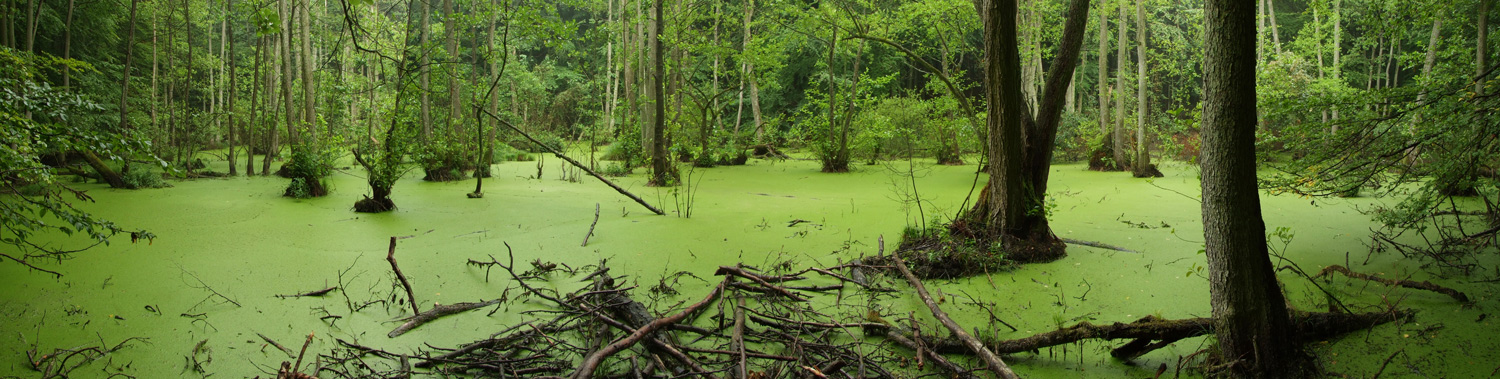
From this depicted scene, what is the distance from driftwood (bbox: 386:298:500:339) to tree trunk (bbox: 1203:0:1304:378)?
2991 mm

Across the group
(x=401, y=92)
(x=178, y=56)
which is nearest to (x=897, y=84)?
(x=401, y=92)

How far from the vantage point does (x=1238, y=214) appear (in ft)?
7.26

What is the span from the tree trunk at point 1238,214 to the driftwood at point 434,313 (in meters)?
2.99

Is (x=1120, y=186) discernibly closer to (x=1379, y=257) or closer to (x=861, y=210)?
(x=861, y=210)

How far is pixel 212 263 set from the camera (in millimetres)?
3947

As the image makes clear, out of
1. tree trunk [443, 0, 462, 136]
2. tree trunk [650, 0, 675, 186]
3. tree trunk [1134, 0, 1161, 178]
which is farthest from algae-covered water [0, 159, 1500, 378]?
tree trunk [443, 0, 462, 136]

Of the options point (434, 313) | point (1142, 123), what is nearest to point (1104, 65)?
point (1142, 123)

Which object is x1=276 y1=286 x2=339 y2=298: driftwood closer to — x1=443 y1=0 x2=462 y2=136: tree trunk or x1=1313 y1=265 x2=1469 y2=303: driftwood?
x1=1313 y1=265 x2=1469 y2=303: driftwood

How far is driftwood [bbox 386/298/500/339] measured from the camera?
288cm

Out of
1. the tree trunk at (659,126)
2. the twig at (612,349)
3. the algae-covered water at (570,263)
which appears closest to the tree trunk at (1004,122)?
the algae-covered water at (570,263)

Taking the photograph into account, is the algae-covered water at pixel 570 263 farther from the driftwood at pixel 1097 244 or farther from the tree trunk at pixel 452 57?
the tree trunk at pixel 452 57

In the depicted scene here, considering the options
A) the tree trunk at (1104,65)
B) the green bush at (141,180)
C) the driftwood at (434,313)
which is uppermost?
the tree trunk at (1104,65)

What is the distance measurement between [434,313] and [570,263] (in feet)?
3.81

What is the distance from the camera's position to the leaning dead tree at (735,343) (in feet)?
7.66
